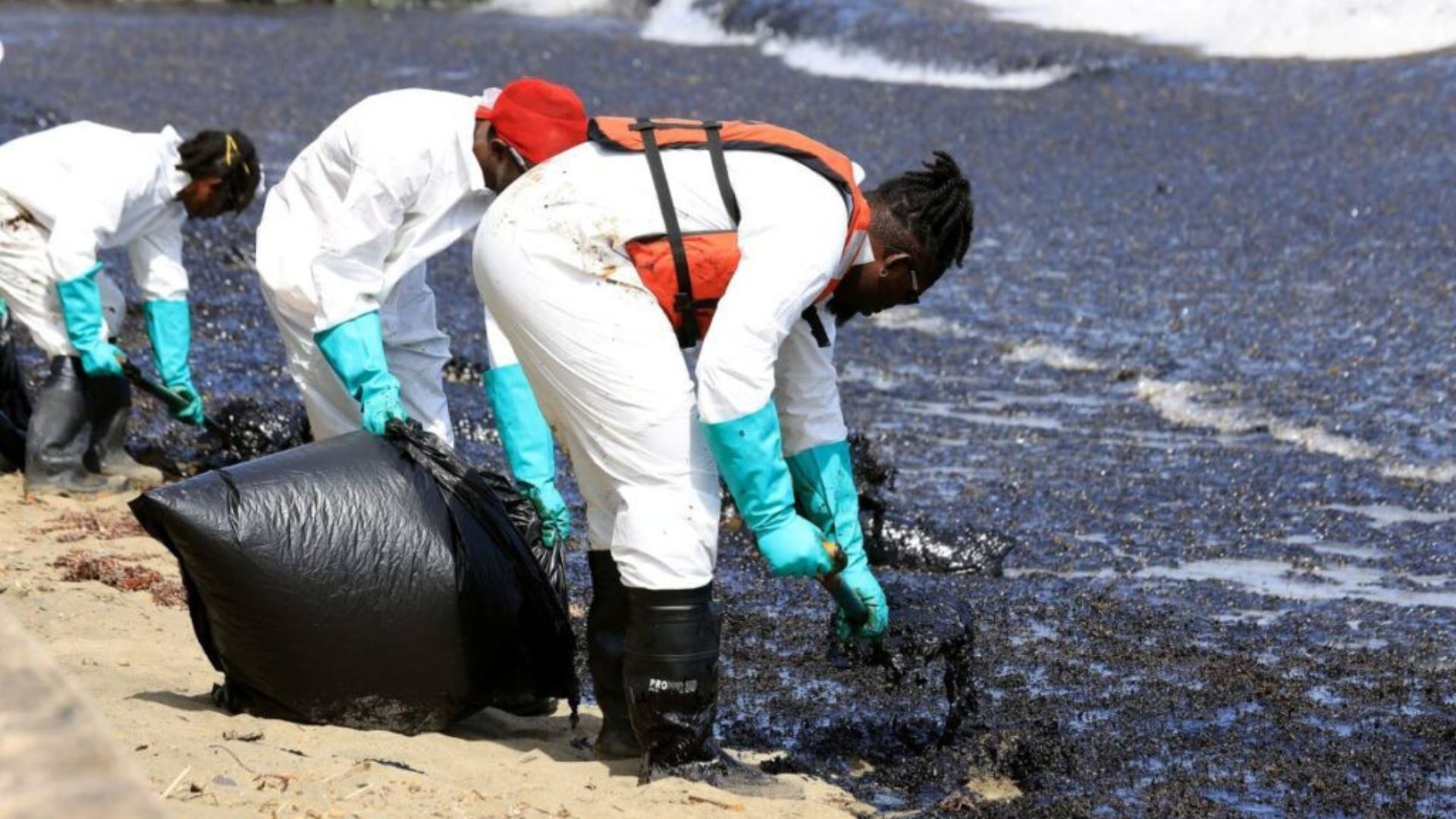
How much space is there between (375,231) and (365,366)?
0.37 m

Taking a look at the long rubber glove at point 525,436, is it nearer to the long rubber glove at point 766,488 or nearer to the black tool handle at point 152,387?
the long rubber glove at point 766,488

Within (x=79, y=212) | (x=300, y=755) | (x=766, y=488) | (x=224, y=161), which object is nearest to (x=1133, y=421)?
(x=224, y=161)

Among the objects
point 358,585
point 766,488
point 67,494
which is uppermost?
point 766,488

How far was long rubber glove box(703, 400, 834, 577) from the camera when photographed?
3.98 meters

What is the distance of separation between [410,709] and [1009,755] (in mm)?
1408

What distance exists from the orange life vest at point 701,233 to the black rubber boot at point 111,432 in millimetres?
3854

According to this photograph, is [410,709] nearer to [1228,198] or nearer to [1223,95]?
[1228,198]

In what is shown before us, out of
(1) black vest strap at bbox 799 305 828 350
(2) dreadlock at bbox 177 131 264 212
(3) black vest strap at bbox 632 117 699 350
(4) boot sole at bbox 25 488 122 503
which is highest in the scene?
(3) black vest strap at bbox 632 117 699 350

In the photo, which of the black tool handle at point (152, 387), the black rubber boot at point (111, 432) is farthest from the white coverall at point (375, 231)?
the black rubber boot at point (111, 432)

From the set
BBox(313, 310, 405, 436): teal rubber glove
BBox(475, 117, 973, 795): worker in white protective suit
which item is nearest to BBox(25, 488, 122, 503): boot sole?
BBox(313, 310, 405, 436): teal rubber glove

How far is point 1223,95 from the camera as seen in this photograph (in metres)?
16.5

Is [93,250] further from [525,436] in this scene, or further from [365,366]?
[525,436]

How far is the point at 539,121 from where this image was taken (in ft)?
16.7

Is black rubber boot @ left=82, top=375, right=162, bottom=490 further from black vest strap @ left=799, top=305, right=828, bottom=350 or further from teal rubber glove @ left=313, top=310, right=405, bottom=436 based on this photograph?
black vest strap @ left=799, top=305, right=828, bottom=350
